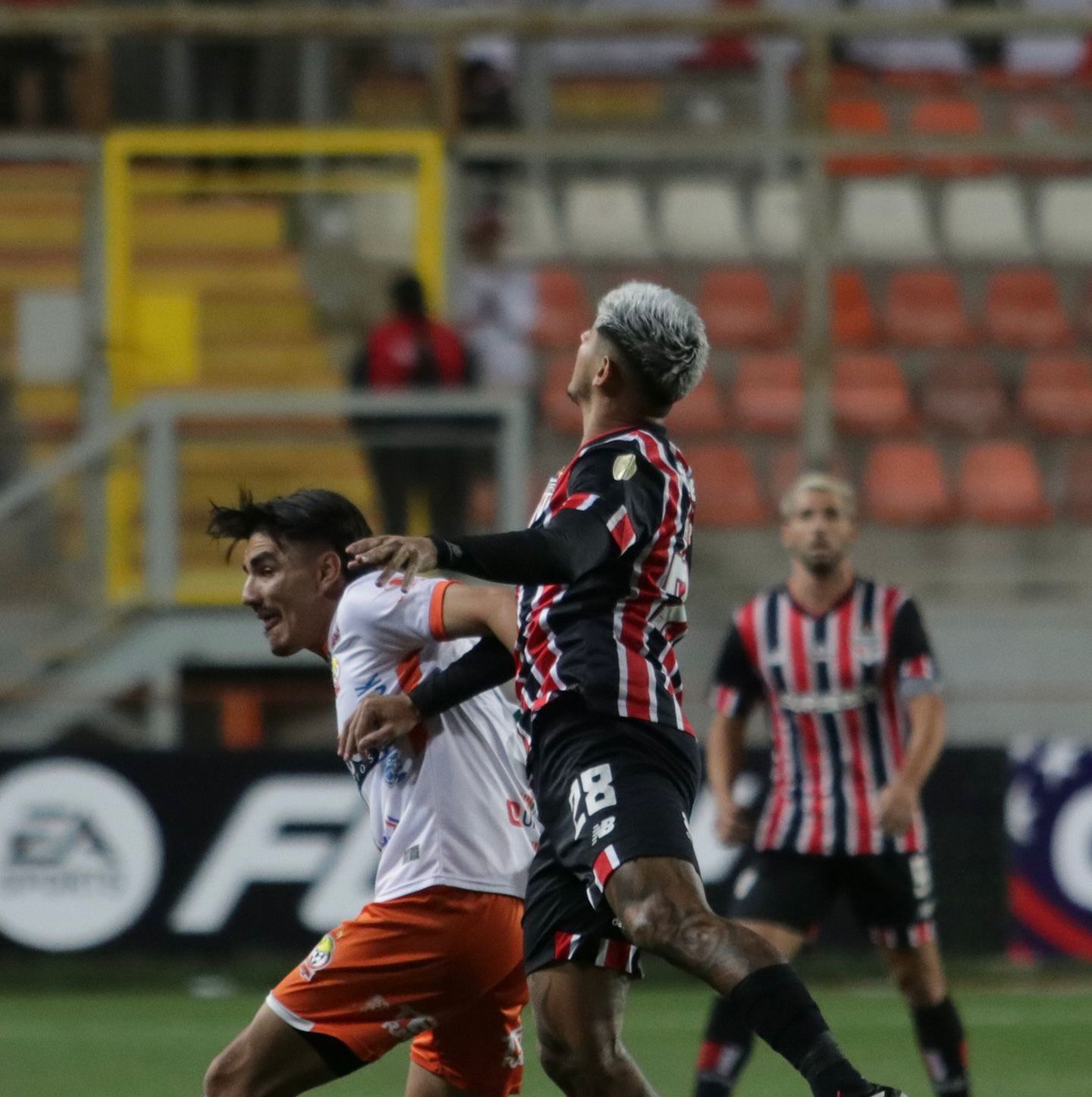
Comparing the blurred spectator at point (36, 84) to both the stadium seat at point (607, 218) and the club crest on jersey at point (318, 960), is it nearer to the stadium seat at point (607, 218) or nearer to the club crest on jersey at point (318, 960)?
the stadium seat at point (607, 218)

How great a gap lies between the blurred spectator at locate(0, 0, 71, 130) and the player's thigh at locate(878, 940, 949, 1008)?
7.13 m

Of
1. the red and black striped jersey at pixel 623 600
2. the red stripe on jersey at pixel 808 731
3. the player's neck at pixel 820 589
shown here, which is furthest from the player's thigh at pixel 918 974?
the red and black striped jersey at pixel 623 600

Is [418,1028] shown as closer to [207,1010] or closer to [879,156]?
[207,1010]

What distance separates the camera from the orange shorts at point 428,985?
4.46 meters

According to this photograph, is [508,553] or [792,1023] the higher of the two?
[508,553]

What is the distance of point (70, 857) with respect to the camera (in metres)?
9.95

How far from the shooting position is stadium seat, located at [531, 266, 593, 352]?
12375mm

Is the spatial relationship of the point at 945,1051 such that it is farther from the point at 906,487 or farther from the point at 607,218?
the point at 607,218

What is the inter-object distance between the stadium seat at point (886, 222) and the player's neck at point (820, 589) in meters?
6.23

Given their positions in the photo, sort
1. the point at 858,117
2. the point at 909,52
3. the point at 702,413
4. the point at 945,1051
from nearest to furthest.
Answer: the point at 945,1051
the point at 702,413
the point at 909,52
the point at 858,117

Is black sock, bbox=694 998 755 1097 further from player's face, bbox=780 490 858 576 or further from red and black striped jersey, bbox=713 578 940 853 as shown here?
player's face, bbox=780 490 858 576

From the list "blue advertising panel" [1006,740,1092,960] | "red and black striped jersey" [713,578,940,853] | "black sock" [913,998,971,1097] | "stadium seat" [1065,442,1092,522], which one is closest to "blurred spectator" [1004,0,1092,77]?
"stadium seat" [1065,442,1092,522]

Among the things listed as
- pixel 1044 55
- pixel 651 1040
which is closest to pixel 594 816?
pixel 651 1040

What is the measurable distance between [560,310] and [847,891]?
633cm
